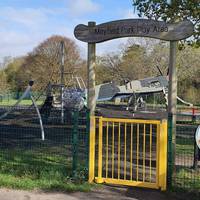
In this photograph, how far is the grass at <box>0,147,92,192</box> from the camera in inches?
315

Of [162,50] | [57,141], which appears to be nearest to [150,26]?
[57,141]

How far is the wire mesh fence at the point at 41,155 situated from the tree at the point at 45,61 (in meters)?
40.8

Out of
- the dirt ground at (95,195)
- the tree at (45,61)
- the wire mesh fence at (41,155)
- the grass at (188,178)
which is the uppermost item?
the tree at (45,61)

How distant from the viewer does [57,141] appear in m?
14.3

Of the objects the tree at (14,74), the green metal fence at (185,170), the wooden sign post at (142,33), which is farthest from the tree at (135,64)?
the wooden sign post at (142,33)

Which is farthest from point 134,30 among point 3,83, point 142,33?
point 3,83

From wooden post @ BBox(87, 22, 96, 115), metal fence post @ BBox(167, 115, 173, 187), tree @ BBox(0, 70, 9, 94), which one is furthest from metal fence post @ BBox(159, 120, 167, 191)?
tree @ BBox(0, 70, 9, 94)

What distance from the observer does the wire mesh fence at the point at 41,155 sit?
845 cm

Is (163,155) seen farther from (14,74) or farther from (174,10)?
(14,74)

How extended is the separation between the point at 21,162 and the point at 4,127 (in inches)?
263

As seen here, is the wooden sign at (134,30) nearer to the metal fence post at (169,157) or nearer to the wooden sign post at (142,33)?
the wooden sign post at (142,33)

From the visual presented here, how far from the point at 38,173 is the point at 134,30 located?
11.1 feet

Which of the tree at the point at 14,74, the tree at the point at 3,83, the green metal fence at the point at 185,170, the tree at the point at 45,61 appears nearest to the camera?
the green metal fence at the point at 185,170

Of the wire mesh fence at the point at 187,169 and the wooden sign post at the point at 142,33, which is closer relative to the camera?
the wire mesh fence at the point at 187,169
